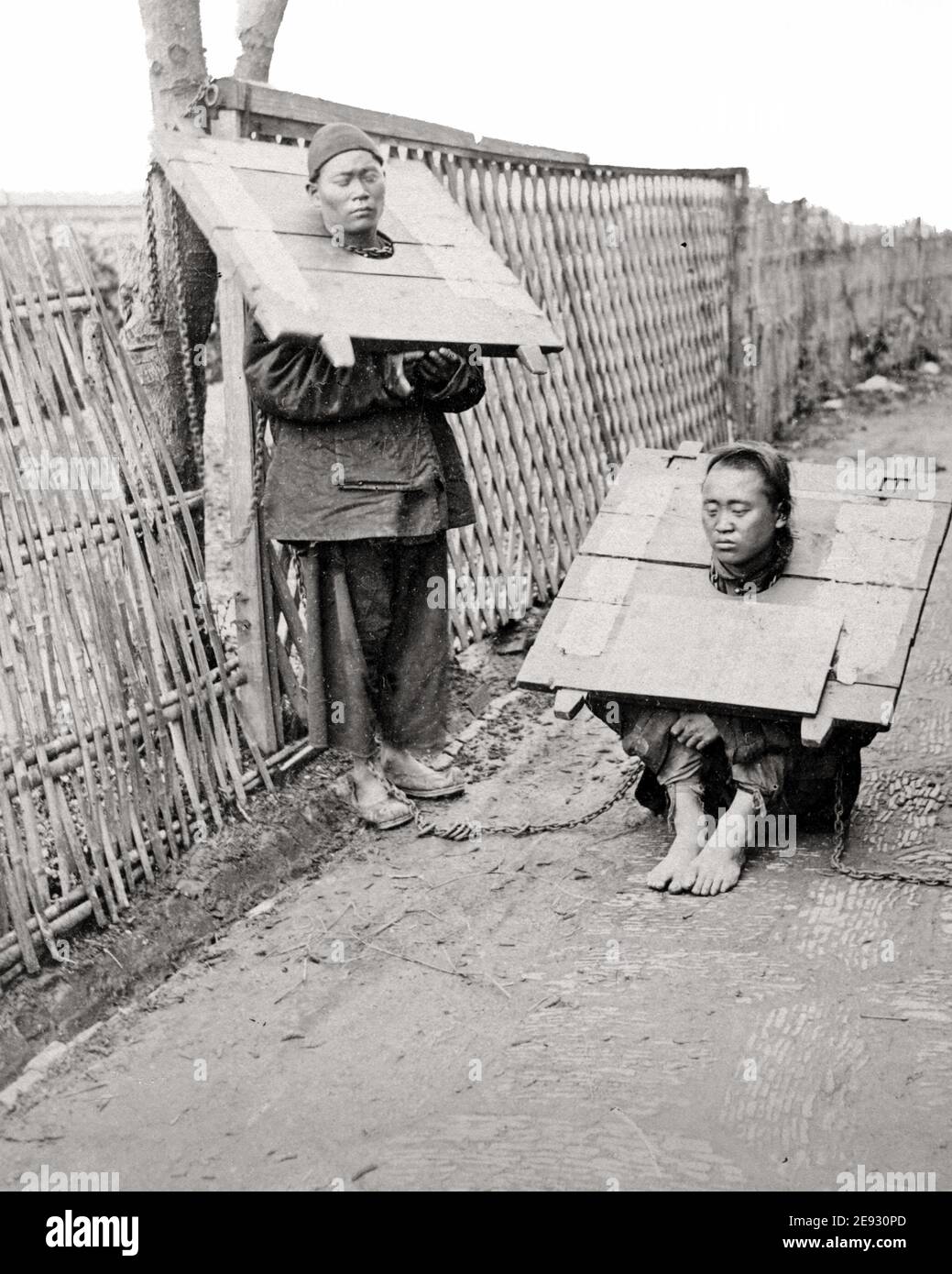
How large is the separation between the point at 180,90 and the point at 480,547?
297 cm

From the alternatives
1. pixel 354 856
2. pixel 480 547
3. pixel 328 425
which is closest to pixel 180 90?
pixel 480 547

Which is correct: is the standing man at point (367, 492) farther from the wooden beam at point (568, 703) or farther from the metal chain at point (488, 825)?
the wooden beam at point (568, 703)

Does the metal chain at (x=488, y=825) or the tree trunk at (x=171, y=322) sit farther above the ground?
the tree trunk at (x=171, y=322)

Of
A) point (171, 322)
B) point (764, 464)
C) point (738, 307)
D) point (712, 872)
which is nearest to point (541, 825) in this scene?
point (712, 872)

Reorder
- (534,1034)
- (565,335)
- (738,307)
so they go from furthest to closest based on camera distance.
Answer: (738,307) → (565,335) → (534,1034)

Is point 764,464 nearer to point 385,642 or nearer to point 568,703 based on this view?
point 568,703

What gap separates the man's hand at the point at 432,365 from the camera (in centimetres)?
404

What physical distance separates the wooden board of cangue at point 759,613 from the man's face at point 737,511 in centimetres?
21

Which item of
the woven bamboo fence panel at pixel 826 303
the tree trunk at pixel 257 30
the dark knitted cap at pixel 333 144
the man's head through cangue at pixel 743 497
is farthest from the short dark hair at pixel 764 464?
the woven bamboo fence panel at pixel 826 303

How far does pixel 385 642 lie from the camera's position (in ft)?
14.6

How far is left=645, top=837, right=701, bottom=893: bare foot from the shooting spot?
3.93 meters

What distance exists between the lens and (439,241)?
14.4ft

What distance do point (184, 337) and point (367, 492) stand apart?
788 mm
